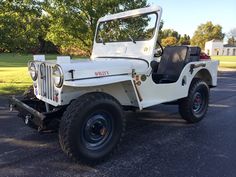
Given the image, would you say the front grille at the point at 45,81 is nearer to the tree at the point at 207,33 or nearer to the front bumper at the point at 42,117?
the front bumper at the point at 42,117

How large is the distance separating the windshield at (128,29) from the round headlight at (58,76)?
196 centimetres

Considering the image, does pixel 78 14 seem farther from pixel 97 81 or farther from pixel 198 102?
pixel 97 81

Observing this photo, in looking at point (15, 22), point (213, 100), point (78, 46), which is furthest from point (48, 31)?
point (213, 100)

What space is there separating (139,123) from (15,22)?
20.0ft

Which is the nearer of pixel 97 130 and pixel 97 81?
pixel 97 81

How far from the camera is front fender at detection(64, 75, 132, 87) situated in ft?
12.3

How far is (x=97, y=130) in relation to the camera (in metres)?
4.08

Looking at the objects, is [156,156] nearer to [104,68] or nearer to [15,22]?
[104,68]

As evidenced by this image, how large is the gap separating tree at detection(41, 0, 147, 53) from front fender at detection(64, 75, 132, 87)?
28.2ft

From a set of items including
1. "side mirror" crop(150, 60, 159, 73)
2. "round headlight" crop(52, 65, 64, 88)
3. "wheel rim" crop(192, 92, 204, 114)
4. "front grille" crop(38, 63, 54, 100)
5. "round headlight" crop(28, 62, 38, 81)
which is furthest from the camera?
"wheel rim" crop(192, 92, 204, 114)

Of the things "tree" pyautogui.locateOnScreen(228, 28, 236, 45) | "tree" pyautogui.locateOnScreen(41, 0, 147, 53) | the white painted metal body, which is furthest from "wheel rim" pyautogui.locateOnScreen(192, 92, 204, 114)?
"tree" pyautogui.locateOnScreen(228, 28, 236, 45)

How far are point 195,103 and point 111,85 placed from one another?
237cm

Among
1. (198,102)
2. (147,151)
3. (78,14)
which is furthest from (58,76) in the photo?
(78,14)

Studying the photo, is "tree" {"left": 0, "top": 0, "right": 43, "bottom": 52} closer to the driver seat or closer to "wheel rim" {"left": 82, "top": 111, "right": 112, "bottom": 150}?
the driver seat
